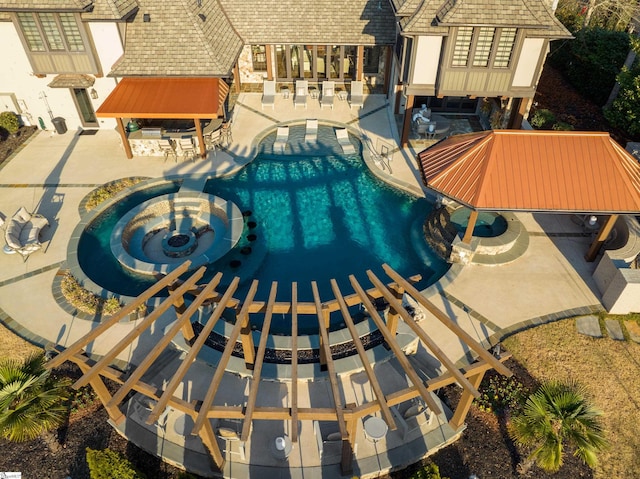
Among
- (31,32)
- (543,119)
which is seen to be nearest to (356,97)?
(543,119)

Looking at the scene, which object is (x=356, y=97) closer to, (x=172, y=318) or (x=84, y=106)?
(x=84, y=106)

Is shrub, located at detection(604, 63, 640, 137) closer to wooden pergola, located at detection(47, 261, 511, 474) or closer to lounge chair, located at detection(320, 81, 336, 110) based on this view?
lounge chair, located at detection(320, 81, 336, 110)

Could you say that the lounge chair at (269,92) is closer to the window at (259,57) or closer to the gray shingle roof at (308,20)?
the window at (259,57)

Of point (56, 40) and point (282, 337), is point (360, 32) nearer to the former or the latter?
point (56, 40)

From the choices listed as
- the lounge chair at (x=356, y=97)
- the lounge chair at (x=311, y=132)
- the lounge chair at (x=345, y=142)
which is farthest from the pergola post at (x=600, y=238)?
the lounge chair at (x=356, y=97)

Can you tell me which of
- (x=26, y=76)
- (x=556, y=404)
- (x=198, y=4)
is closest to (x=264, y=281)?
(x=556, y=404)

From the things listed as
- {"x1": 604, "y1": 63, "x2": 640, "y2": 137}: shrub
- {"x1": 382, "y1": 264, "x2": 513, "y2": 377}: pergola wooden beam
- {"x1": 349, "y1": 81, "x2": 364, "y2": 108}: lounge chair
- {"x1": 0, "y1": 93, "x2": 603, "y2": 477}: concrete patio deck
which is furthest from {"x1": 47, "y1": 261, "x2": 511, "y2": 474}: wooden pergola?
{"x1": 349, "y1": 81, "x2": 364, "y2": 108}: lounge chair
